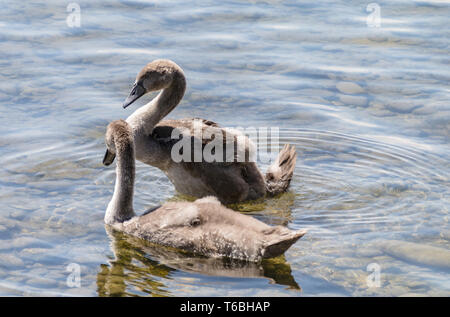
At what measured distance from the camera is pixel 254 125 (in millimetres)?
10719

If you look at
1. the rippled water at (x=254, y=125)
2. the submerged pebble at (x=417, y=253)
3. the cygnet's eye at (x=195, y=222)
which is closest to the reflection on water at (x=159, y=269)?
the rippled water at (x=254, y=125)

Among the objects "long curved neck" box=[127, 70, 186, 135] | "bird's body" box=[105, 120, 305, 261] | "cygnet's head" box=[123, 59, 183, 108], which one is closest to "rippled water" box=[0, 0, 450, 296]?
"bird's body" box=[105, 120, 305, 261]

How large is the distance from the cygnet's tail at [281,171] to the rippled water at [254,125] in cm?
15

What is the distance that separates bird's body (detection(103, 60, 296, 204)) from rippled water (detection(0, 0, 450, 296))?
0.24 metres

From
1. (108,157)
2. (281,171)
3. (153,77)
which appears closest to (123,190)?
(108,157)

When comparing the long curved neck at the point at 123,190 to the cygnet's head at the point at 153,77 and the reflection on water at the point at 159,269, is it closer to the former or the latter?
the reflection on water at the point at 159,269

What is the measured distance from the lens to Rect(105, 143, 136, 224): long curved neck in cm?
809

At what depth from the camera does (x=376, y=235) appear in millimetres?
7984

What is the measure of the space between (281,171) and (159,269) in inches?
101

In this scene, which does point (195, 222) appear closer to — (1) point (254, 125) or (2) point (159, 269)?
(2) point (159, 269)

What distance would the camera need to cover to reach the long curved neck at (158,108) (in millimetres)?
8930

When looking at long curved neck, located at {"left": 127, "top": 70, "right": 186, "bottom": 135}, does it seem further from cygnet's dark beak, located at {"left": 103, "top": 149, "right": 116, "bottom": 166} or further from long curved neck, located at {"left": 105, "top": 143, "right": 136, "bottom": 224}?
long curved neck, located at {"left": 105, "top": 143, "right": 136, "bottom": 224}
